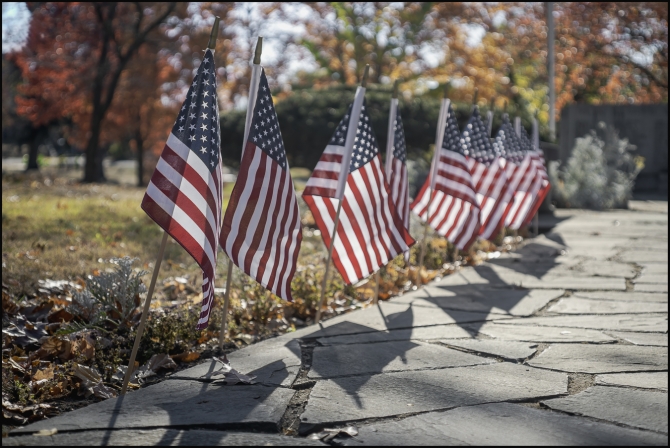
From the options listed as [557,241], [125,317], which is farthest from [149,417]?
[557,241]

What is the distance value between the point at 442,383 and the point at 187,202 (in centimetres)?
154

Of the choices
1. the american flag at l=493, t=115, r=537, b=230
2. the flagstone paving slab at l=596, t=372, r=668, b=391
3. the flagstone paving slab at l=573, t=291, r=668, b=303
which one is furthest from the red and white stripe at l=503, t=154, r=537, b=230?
the flagstone paving slab at l=596, t=372, r=668, b=391

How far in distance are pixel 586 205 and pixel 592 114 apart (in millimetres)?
5538

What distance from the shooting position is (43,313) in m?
5.01

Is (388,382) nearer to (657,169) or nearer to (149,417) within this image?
(149,417)

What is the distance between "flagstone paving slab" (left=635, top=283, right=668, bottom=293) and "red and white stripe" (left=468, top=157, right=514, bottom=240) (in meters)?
1.75

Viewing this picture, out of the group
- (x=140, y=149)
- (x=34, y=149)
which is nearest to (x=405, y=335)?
(x=140, y=149)

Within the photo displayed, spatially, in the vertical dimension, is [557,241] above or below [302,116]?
below

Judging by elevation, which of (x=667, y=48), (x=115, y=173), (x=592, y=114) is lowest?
(x=115, y=173)

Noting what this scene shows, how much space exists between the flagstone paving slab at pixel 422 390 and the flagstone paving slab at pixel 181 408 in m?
0.19

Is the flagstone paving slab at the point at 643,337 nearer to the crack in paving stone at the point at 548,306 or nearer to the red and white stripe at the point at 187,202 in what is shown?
the crack in paving stone at the point at 548,306

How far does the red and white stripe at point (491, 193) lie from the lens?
8.05 meters

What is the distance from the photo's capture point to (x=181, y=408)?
333 centimetres

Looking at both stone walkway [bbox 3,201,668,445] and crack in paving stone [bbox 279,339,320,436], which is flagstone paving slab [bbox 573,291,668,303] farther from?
crack in paving stone [bbox 279,339,320,436]
